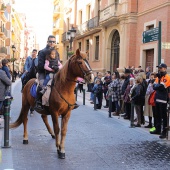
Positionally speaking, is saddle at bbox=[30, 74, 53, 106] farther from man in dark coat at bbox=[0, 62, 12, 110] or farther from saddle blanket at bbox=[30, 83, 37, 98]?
man in dark coat at bbox=[0, 62, 12, 110]

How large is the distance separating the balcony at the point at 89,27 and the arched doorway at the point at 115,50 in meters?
3.42

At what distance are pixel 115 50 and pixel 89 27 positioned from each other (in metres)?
6.47

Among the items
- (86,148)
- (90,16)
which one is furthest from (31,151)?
(90,16)

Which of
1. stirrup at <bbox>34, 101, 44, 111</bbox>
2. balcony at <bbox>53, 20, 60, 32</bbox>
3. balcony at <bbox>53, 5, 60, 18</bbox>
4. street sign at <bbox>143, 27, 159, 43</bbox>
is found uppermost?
balcony at <bbox>53, 5, 60, 18</bbox>

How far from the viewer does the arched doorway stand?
27500 millimetres

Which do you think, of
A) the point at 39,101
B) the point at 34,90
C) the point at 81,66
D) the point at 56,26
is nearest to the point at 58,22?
the point at 56,26

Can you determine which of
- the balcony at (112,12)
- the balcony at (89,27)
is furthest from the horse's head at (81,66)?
the balcony at (89,27)

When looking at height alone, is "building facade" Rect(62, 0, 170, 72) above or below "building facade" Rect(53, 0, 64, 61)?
below

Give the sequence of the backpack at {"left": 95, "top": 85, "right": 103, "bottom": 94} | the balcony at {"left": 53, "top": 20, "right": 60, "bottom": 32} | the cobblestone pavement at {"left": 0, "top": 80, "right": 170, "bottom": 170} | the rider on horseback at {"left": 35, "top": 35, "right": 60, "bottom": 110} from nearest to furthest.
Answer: the cobblestone pavement at {"left": 0, "top": 80, "right": 170, "bottom": 170} → the rider on horseback at {"left": 35, "top": 35, "right": 60, "bottom": 110} → the backpack at {"left": 95, "top": 85, "right": 103, "bottom": 94} → the balcony at {"left": 53, "top": 20, "right": 60, "bottom": 32}

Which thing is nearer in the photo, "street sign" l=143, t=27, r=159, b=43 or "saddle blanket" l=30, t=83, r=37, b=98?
"saddle blanket" l=30, t=83, r=37, b=98

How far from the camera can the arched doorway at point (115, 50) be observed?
27.5 meters

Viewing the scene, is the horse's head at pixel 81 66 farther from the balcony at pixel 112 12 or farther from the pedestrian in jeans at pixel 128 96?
the balcony at pixel 112 12

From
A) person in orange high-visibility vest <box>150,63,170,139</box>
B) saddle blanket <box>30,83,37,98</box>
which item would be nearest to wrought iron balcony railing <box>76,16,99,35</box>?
person in orange high-visibility vest <box>150,63,170,139</box>

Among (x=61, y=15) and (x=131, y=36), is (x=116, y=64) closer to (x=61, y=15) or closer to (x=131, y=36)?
(x=131, y=36)
